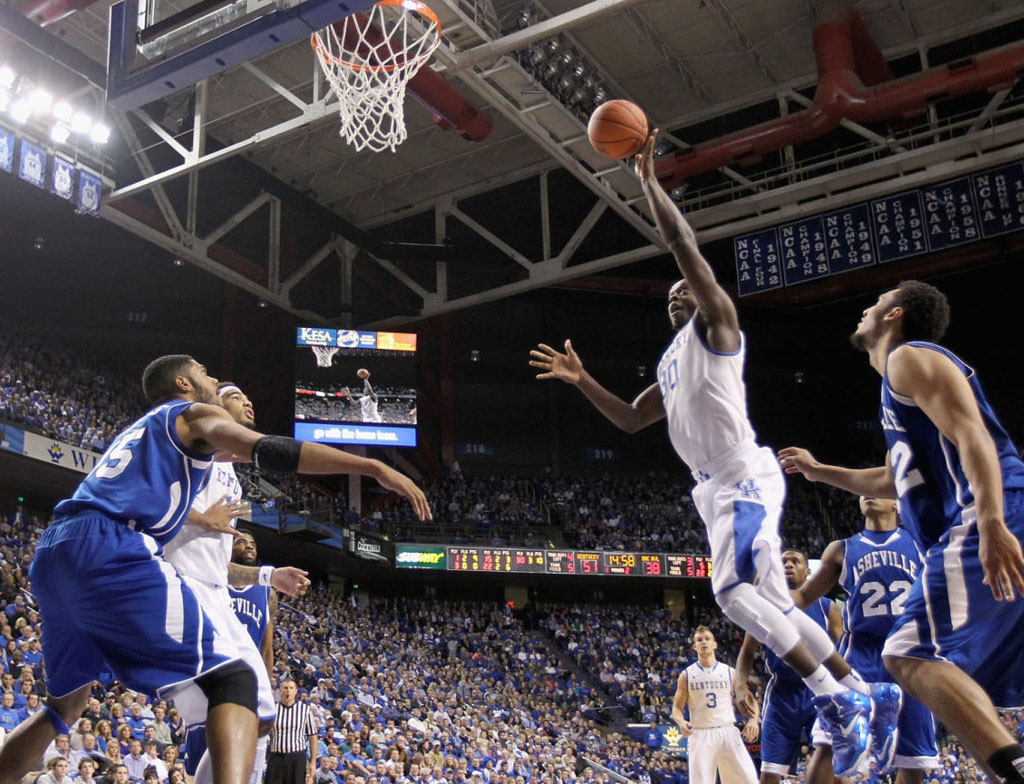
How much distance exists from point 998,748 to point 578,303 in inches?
1256

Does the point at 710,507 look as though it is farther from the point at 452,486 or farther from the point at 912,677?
the point at 452,486

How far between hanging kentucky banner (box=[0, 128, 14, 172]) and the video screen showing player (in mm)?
9962

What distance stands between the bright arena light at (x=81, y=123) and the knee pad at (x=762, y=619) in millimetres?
16859

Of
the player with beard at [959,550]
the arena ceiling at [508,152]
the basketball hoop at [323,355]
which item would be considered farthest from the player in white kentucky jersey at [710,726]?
the basketball hoop at [323,355]

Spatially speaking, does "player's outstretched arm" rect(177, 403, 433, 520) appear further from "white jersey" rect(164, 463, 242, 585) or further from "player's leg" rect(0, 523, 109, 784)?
"white jersey" rect(164, 463, 242, 585)

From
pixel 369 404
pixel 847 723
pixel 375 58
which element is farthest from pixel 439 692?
pixel 847 723

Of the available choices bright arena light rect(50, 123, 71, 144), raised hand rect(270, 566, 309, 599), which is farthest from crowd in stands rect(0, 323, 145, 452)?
raised hand rect(270, 566, 309, 599)

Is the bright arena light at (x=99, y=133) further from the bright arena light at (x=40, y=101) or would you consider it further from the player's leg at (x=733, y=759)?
the player's leg at (x=733, y=759)

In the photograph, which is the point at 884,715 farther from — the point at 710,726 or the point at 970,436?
the point at 710,726

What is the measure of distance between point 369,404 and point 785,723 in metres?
20.5

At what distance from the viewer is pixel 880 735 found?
16.6 feet

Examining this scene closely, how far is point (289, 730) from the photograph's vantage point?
10227 millimetres

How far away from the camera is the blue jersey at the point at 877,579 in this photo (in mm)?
6191

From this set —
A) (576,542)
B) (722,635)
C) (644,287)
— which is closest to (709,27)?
(644,287)
